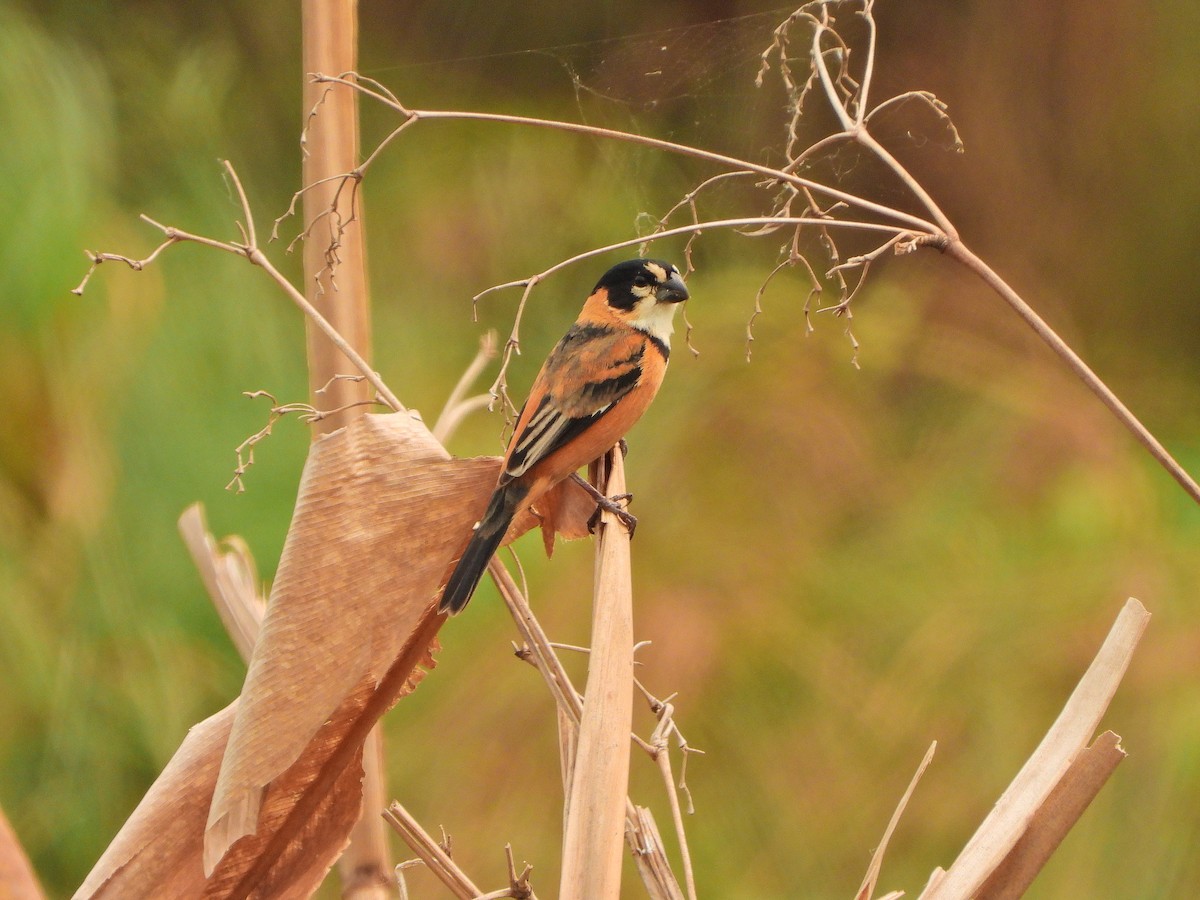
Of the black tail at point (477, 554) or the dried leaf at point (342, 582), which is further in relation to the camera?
the black tail at point (477, 554)

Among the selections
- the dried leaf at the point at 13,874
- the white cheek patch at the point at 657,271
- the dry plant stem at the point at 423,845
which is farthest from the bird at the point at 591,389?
the dried leaf at the point at 13,874

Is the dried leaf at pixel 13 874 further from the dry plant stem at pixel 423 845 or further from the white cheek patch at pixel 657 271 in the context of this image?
the white cheek patch at pixel 657 271

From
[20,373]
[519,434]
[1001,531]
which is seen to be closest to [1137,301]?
[1001,531]

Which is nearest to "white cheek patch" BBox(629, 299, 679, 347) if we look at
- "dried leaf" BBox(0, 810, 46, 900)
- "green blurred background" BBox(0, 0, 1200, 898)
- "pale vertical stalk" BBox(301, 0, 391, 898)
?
"green blurred background" BBox(0, 0, 1200, 898)

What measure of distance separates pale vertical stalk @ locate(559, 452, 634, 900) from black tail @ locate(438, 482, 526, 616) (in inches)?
5.4

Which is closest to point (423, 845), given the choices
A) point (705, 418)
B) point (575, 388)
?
point (575, 388)

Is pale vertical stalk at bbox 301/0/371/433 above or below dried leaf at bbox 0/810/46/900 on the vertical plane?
above

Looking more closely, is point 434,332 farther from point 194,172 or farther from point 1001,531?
point 1001,531

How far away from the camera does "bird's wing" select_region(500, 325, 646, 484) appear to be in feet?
2.34

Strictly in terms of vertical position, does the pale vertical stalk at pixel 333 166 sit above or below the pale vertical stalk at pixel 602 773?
above

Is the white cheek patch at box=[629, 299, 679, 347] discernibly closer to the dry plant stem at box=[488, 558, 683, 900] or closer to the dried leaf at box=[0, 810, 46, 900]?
the dry plant stem at box=[488, 558, 683, 900]

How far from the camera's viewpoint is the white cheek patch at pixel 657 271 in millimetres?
896

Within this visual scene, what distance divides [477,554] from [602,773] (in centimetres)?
19

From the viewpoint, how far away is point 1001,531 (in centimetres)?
106
